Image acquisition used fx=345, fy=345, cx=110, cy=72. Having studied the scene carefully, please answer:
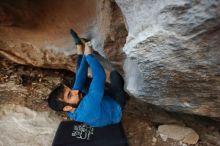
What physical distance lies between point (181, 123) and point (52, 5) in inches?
51.6

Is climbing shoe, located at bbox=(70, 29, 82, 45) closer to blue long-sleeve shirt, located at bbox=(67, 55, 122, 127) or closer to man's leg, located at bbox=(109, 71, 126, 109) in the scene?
blue long-sleeve shirt, located at bbox=(67, 55, 122, 127)

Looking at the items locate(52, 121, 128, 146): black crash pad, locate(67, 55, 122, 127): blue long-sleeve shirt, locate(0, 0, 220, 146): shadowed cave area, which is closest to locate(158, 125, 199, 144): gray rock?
locate(0, 0, 220, 146): shadowed cave area

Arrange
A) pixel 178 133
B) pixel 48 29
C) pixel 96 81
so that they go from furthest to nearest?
pixel 48 29 < pixel 178 133 < pixel 96 81

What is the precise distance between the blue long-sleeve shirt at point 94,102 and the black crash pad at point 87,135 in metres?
0.14

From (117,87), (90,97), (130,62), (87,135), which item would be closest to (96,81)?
(90,97)

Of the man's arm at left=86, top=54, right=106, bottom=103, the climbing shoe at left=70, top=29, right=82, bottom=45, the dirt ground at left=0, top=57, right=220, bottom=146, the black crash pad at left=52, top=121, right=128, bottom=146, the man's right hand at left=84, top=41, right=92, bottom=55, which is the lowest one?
the black crash pad at left=52, top=121, right=128, bottom=146

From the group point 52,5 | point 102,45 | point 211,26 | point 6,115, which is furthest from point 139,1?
point 6,115

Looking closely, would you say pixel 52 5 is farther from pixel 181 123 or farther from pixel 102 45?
pixel 181 123

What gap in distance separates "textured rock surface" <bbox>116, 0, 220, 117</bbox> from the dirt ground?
578 millimetres

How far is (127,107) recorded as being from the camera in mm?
A: 2732

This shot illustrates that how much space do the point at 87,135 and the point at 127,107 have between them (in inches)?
15.7

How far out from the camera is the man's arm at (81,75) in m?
2.42

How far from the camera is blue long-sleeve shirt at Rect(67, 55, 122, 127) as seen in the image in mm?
2312

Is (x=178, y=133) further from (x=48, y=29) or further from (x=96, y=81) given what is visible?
(x=48, y=29)
